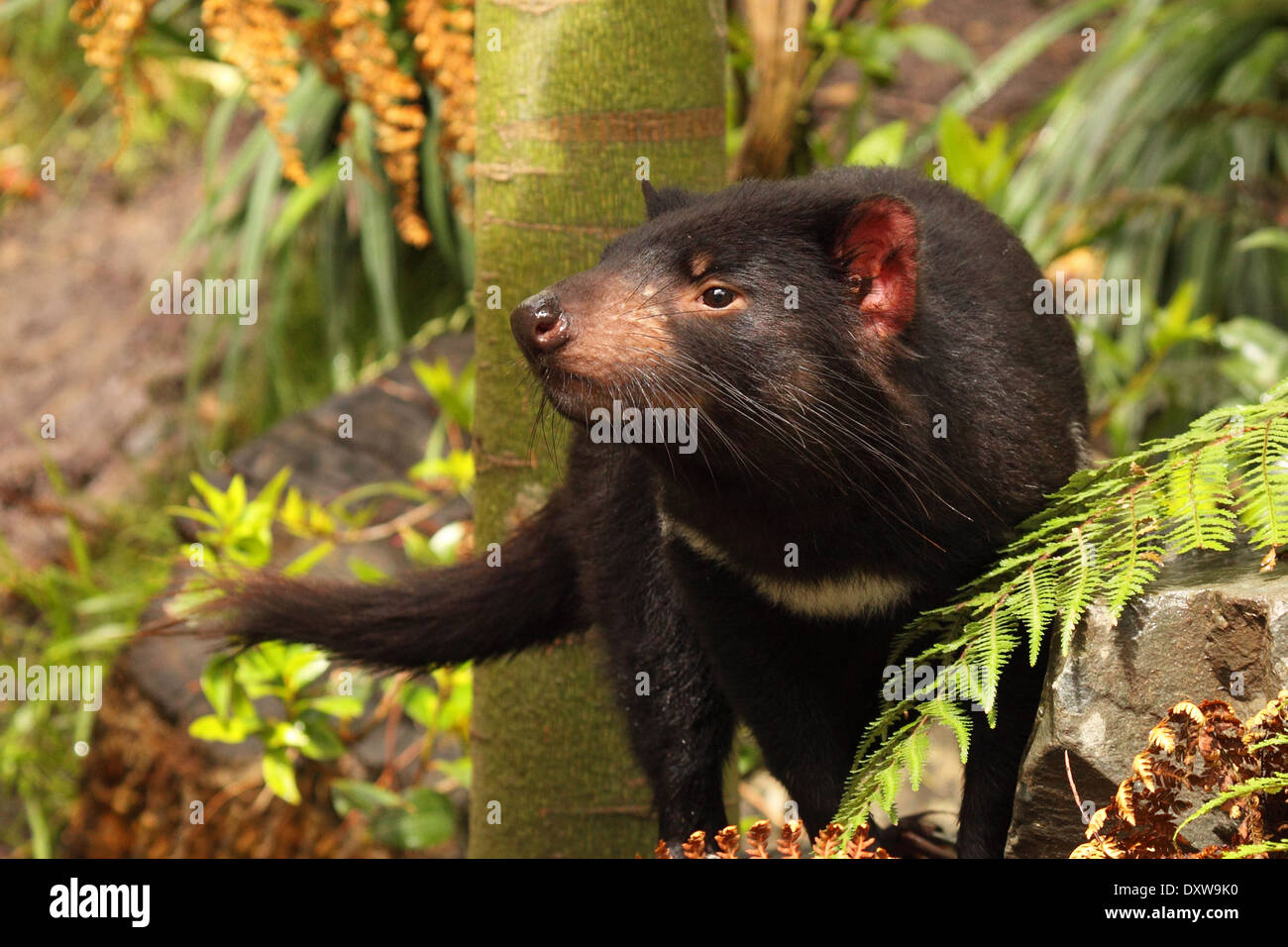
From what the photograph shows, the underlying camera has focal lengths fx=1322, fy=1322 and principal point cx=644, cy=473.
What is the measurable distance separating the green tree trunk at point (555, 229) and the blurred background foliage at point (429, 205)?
57cm

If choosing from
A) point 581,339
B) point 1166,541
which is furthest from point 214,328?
point 1166,541

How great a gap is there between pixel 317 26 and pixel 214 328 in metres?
1.95

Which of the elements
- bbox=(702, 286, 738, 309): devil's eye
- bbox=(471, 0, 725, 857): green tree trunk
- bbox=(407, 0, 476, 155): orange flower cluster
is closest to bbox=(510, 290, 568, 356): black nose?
bbox=(702, 286, 738, 309): devil's eye

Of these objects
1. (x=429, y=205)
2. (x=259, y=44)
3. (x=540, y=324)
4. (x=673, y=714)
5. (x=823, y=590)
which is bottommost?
(x=673, y=714)

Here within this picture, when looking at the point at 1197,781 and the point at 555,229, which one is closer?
the point at 1197,781

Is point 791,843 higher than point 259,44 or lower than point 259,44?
lower

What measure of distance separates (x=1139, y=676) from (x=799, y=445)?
57cm

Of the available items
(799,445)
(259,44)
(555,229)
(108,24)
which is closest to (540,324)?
(799,445)

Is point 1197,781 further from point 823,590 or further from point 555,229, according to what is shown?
point 555,229

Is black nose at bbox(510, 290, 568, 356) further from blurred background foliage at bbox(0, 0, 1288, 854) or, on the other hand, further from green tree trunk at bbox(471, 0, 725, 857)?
blurred background foliage at bbox(0, 0, 1288, 854)

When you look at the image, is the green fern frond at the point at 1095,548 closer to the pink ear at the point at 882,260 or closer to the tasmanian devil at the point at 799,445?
the tasmanian devil at the point at 799,445

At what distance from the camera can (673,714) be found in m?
2.47

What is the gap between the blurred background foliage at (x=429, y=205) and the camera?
11.2 ft

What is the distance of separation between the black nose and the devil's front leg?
71 centimetres
